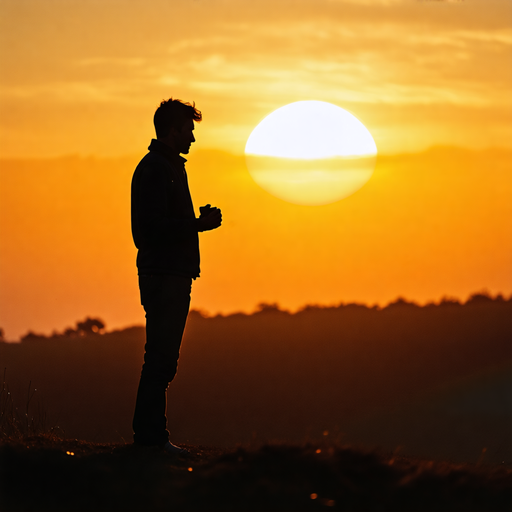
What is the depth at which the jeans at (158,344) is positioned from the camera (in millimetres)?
7367

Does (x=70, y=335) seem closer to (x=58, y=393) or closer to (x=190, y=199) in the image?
(x=58, y=393)

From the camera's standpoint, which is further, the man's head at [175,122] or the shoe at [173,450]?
the man's head at [175,122]

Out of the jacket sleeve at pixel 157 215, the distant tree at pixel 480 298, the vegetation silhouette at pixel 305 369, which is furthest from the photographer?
the distant tree at pixel 480 298

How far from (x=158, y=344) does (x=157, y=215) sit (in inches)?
43.5

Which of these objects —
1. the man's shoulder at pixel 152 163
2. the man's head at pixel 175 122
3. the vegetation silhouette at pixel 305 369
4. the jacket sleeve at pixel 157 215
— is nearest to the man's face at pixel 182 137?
the man's head at pixel 175 122

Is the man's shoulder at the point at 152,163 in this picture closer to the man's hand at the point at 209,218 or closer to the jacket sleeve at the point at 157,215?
the jacket sleeve at the point at 157,215

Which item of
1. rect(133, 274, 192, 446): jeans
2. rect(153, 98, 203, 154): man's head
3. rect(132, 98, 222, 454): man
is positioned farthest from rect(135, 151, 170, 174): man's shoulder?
rect(133, 274, 192, 446): jeans

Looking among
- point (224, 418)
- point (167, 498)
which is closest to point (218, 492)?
point (167, 498)

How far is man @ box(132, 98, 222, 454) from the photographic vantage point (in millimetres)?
7328

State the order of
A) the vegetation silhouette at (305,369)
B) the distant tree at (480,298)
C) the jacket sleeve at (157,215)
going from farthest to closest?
the distant tree at (480,298) < the vegetation silhouette at (305,369) < the jacket sleeve at (157,215)

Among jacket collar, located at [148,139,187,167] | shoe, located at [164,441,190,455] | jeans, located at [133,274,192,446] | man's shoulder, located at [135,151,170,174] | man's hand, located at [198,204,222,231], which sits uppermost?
jacket collar, located at [148,139,187,167]

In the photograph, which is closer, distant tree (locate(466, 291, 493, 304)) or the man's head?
the man's head

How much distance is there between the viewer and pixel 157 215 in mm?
7293

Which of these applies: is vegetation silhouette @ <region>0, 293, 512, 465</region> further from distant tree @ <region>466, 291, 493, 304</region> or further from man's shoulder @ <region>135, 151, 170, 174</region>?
man's shoulder @ <region>135, 151, 170, 174</region>
